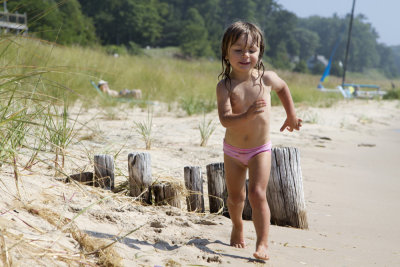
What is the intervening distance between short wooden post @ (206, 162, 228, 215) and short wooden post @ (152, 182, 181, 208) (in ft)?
0.82

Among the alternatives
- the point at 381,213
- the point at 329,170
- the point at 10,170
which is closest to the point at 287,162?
the point at 381,213

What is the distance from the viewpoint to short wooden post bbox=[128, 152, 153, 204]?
320cm

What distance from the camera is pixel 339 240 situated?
3.03 m

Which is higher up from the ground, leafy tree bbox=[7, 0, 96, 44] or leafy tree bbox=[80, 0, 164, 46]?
leafy tree bbox=[80, 0, 164, 46]

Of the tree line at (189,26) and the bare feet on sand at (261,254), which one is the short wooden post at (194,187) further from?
the tree line at (189,26)

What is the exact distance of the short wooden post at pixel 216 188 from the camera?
326cm

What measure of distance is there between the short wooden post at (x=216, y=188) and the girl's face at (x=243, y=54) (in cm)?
91

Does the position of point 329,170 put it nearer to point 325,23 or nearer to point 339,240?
point 339,240

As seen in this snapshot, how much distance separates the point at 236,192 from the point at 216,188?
61 cm

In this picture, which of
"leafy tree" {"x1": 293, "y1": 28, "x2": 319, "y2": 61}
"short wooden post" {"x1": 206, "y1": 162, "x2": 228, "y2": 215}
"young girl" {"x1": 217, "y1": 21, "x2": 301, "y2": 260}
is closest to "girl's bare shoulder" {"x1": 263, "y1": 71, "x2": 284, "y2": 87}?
"young girl" {"x1": 217, "y1": 21, "x2": 301, "y2": 260}

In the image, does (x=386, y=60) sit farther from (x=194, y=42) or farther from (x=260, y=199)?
(x=260, y=199)

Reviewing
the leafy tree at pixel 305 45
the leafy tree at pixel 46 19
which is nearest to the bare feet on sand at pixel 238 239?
the leafy tree at pixel 46 19

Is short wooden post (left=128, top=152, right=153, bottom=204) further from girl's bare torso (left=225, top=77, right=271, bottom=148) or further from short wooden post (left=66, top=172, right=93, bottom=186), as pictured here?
girl's bare torso (left=225, top=77, right=271, bottom=148)

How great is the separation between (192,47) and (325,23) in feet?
382
